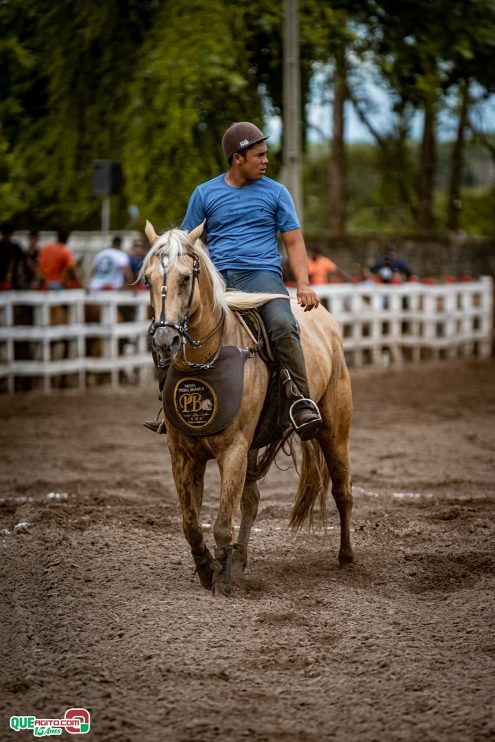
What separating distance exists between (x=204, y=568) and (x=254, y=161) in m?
2.32

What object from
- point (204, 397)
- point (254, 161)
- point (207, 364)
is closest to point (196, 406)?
point (204, 397)

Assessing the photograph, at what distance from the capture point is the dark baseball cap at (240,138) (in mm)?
6328

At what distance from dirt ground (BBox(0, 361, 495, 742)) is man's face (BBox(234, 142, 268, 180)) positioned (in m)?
2.35

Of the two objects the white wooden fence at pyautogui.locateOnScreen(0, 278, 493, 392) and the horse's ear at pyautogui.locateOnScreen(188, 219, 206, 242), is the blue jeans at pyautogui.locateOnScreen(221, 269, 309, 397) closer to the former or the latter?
the horse's ear at pyautogui.locateOnScreen(188, 219, 206, 242)

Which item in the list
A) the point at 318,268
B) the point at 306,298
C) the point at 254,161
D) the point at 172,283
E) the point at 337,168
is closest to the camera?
the point at 172,283

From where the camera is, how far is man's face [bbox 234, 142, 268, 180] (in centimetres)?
632

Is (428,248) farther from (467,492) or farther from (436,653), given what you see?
(436,653)

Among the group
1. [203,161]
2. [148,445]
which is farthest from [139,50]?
[148,445]

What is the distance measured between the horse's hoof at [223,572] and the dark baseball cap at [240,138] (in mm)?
2224

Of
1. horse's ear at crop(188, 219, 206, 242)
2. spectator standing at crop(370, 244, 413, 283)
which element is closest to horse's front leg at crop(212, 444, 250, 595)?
horse's ear at crop(188, 219, 206, 242)

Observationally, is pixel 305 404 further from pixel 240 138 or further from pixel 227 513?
pixel 240 138

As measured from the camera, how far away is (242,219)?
6.44m

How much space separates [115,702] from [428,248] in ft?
86.3

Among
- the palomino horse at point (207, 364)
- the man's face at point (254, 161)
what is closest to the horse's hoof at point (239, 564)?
the palomino horse at point (207, 364)
